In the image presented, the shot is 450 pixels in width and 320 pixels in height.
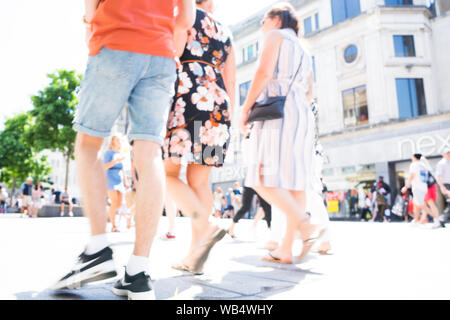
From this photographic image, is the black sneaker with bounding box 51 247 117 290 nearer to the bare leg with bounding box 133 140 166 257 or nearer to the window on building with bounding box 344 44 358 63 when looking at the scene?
the bare leg with bounding box 133 140 166 257

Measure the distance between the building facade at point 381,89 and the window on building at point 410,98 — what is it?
5 centimetres

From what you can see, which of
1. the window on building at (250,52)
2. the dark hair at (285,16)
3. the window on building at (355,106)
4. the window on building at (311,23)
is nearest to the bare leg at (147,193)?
the dark hair at (285,16)

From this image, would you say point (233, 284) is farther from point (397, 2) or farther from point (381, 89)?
point (397, 2)

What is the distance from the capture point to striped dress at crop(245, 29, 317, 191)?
9.73 feet

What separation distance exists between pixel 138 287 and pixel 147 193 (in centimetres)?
43

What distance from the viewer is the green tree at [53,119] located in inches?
886

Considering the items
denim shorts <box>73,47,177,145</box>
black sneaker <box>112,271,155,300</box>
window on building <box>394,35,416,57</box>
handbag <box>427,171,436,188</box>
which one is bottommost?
black sneaker <box>112,271,155,300</box>

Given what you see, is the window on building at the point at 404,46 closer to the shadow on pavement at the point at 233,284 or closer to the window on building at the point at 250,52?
the window on building at the point at 250,52

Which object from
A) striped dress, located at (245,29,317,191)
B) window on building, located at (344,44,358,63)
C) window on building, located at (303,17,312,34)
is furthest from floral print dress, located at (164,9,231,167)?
window on building, located at (303,17,312,34)

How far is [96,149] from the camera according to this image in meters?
1.89

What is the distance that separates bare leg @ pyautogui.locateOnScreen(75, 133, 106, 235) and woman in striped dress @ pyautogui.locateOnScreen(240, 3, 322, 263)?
142cm

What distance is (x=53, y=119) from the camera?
2261 cm

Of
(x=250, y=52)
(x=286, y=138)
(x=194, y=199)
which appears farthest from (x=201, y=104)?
(x=250, y=52)

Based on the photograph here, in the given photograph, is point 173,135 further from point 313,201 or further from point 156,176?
point 313,201
